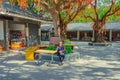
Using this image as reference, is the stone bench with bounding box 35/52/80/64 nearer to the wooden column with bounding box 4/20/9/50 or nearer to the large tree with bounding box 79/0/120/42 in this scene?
the wooden column with bounding box 4/20/9/50

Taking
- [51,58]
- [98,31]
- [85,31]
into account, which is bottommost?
[51,58]

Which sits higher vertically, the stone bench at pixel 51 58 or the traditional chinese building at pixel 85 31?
the traditional chinese building at pixel 85 31

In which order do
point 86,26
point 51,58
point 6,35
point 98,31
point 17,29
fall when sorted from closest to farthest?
point 51,58 → point 6,35 → point 17,29 → point 98,31 → point 86,26

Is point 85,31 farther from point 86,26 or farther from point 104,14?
point 104,14

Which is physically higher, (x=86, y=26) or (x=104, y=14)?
(x=104, y=14)

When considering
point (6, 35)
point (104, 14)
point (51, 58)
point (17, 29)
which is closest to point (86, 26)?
point (104, 14)

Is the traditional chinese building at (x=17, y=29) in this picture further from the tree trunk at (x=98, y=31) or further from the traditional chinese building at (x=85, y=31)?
the traditional chinese building at (x=85, y=31)

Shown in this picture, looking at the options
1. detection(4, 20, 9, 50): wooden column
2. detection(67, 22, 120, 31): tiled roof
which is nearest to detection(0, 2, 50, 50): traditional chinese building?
detection(4, 20, 9, 50): wooden column

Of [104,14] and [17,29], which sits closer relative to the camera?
[17,29]

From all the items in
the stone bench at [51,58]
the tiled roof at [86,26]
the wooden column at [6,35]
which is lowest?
the stone bench at [51,58]

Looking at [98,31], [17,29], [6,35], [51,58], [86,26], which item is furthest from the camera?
[86,26]

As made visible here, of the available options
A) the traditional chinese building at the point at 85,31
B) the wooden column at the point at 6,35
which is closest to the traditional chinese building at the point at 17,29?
the wooden column at the point at 6,35

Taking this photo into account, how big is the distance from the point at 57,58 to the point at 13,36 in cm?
1081

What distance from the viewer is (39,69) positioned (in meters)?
11.3
